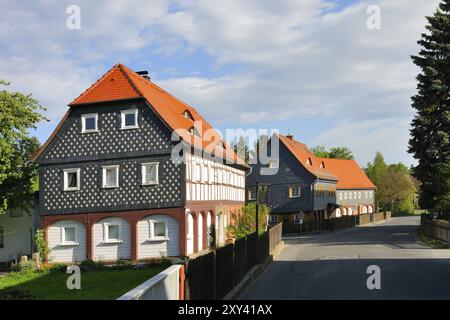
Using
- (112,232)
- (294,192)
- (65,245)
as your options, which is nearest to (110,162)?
(112,232)

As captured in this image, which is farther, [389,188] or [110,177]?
[389,188]

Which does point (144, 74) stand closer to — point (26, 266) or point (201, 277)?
point (26, 266)

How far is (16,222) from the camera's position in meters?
35.1

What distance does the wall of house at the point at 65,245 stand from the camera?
1178 inches

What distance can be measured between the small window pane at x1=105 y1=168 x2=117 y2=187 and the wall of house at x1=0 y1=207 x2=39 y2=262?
21.8ft

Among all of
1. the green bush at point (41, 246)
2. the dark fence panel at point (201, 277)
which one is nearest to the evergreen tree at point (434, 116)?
the green bush at point (41, 246)

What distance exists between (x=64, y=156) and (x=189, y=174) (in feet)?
23.3

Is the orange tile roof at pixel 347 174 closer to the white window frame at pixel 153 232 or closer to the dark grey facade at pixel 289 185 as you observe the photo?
the dark grey facade at pixel 289 185

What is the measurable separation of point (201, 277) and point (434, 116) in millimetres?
30139

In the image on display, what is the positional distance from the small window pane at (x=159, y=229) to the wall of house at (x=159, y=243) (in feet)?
0.84

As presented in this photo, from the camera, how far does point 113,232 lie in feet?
97.5

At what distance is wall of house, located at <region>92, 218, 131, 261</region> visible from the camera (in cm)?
2928
